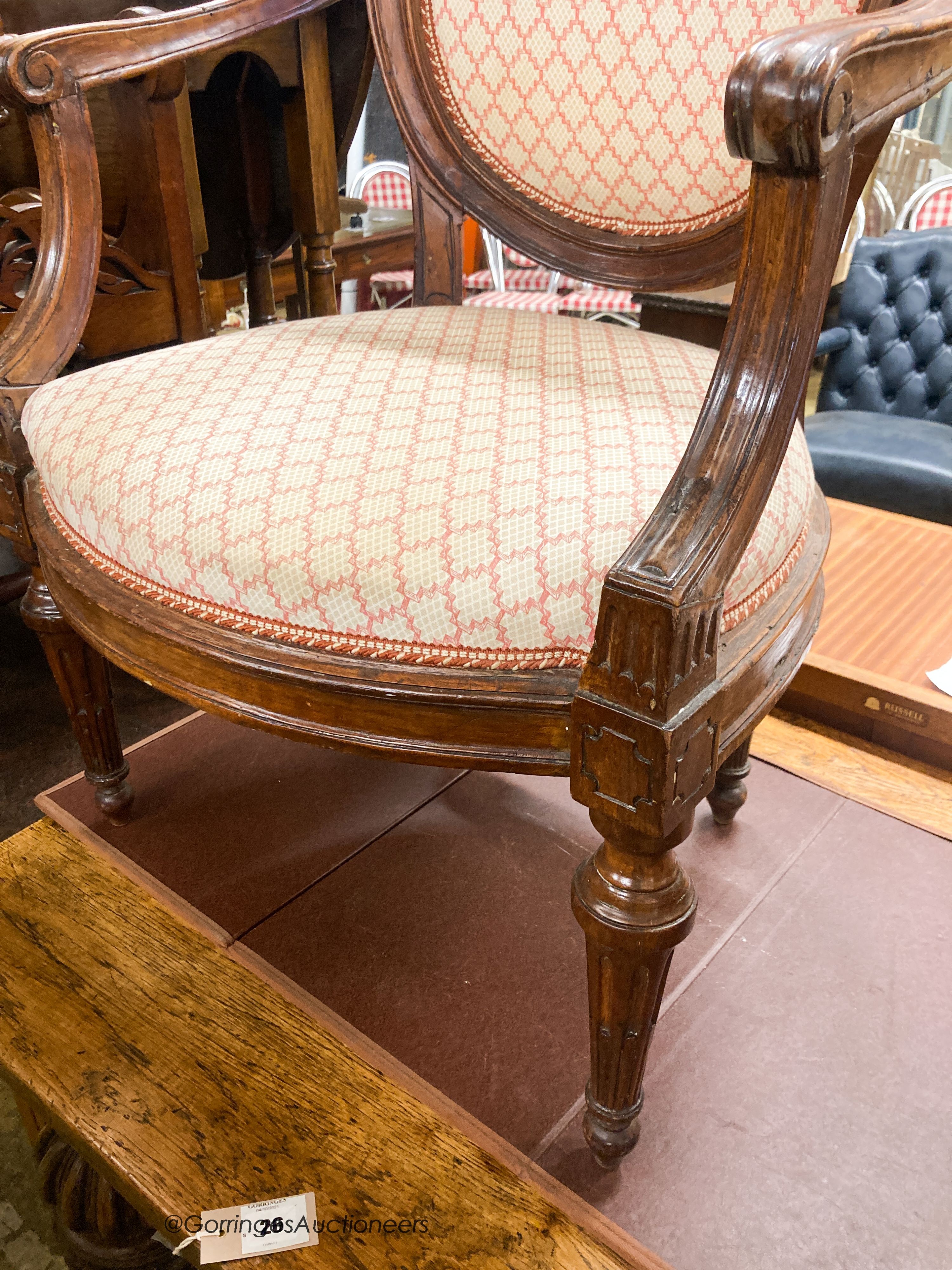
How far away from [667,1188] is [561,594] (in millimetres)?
420

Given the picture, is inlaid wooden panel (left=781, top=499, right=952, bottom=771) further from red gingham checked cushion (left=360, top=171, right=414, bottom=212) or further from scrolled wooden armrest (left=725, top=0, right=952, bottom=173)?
red gingham checked cushion (left=360, top=171, right=414, bottom=212)

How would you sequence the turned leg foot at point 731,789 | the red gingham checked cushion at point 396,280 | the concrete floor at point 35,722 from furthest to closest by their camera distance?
the red gingham checked cushion at point 396,280, the concrete floor at point 35,722, the turned leg foot at point 731,789

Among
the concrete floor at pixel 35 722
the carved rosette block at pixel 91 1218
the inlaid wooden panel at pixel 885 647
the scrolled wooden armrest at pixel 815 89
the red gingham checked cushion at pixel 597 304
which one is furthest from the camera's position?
the red gingham checked cushion at pixel 597 304

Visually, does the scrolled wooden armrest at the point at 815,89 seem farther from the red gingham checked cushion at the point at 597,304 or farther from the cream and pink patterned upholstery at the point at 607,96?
the red gingham checked cushion at the point at 597,304

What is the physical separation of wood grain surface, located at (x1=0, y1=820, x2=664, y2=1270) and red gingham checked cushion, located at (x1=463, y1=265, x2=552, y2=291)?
3656 mm

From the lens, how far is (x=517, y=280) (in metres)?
4.10

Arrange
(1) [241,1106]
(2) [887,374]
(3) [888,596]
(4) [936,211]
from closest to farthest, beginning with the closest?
(1) [241,1106] < (3) [888,596] < (2) [887,374] < (4) [936,211]

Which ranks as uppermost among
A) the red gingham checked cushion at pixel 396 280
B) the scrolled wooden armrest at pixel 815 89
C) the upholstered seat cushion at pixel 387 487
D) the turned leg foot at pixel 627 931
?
the scrolled wooden armrest at pixel 815 89

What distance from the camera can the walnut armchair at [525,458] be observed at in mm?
428

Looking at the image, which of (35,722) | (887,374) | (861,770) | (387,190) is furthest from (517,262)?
(861,770)

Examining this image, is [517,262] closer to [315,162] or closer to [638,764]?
[315,162]

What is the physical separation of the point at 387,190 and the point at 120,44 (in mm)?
3851

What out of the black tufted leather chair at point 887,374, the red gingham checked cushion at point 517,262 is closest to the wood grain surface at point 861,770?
the black tufted leather chair at point 887,374

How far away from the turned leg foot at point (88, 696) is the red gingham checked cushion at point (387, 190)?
3.84m
